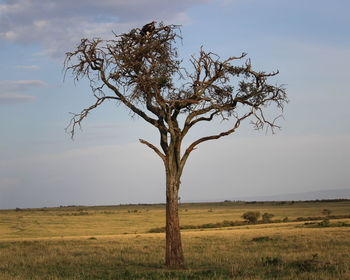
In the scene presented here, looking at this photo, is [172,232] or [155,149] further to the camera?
[155,149]

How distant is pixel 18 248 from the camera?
25.5m

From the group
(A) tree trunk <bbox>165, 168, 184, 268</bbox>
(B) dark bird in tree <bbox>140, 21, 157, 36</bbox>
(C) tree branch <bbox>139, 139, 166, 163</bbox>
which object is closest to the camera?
(A) tree trunk <bbox>165, 168, 184, 268</bbox>

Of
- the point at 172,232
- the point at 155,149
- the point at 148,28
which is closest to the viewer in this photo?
the point at 172,232

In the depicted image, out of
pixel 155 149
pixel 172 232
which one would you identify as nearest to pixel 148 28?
pixel 155 149

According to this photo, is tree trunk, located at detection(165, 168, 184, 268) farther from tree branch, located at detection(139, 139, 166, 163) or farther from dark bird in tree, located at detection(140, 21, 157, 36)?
dark bird in tree, located at detection(140, 21, 157, 36)

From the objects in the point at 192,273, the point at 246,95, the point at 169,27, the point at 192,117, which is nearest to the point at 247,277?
the point at 192,273

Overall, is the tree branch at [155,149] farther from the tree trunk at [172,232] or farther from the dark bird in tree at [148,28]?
the dark bird in tree at [148,28]

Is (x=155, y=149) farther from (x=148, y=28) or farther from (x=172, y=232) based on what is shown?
(x=148, y=28)

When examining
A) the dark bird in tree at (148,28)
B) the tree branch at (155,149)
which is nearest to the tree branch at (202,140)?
the tree branch at (155,149)

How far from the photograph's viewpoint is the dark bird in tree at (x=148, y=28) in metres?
17.3

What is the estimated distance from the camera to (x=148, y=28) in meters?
17.3

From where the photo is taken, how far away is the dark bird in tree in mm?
17297

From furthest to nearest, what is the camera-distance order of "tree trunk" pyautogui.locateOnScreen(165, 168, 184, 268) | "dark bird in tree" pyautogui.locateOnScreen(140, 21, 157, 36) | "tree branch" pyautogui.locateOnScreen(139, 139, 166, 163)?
"dark bird in tree" pyautogui.locateOnScreen(140, 21, 157, 36) → "tree branch" pyautogui.locateOnScreen(139, 139, 166, 163) → "tree trunk" pyautogui.locateOnScreen(165, 168, 184, 268)

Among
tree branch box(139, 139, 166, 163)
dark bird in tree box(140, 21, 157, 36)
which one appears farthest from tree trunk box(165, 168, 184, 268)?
dark bird in tree box(140, 21, 157, 36)
